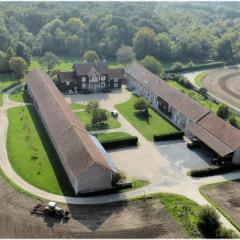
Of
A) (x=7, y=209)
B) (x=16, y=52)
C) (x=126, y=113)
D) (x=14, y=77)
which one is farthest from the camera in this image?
(x=16, y=52)

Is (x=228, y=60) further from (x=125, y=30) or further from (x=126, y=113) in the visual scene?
(x=126, y=113)

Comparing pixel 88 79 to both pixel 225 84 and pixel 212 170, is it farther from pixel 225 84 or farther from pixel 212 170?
pixel 212 170

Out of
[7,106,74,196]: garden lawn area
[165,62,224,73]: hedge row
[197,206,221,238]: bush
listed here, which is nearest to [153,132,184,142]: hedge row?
[7,106,74,196]: garden lawn area

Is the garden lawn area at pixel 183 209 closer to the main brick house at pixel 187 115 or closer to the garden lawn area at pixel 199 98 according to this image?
the main brick house at pixel 187 115

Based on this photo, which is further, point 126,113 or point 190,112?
point 126,113

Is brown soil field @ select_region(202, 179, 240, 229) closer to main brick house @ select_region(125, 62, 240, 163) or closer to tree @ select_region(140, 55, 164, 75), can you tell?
main brick house @ select_region(125, 62, 240, 163)

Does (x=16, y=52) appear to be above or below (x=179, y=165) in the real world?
above

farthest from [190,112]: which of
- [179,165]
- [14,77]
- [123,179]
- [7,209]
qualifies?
[14,77]
